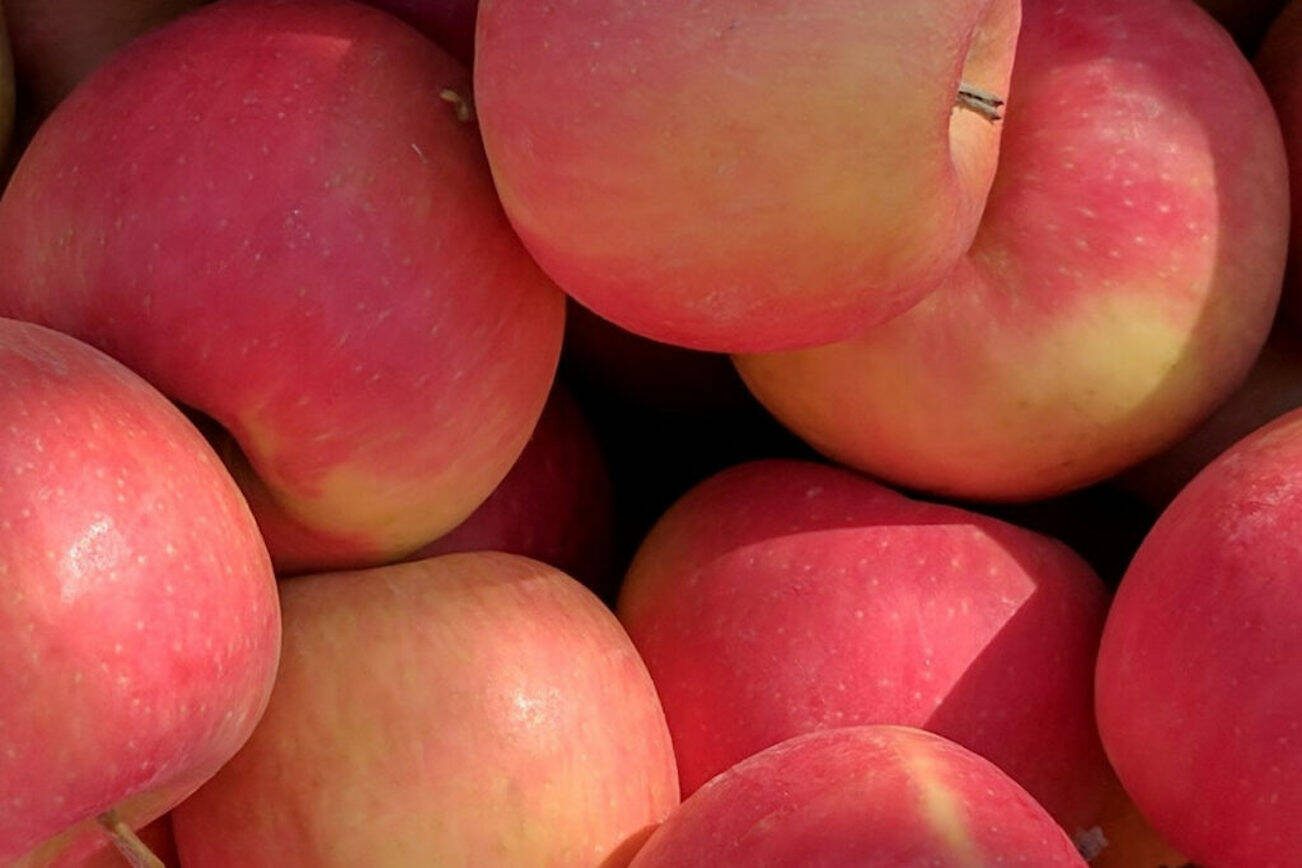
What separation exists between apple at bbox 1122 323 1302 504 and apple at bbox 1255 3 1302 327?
3cm

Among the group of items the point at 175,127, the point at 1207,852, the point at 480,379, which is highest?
the point at 175,127

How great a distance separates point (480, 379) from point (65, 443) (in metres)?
0.20

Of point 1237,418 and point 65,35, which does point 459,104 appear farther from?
point 1237,418

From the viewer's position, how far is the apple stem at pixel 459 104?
722mm

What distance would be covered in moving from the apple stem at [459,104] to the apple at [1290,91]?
475 millimetres

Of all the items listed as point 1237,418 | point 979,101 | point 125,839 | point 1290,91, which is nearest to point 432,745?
point 125,839

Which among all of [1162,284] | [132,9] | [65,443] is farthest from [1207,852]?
[132,9]

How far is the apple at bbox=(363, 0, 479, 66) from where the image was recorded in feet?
2.68

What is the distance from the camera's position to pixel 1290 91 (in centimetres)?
91

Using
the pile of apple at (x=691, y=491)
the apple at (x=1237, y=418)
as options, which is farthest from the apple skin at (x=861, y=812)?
the apple at (x=1237, y=418)

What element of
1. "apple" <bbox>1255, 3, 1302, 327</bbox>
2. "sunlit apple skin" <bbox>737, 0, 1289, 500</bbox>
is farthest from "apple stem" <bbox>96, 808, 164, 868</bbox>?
"apple" <bbox>1255, 3, 1302, 327</bbox>

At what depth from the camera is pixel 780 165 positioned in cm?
61

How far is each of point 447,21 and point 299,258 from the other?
21cm

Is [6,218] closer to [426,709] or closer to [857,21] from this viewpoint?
[426,709]
